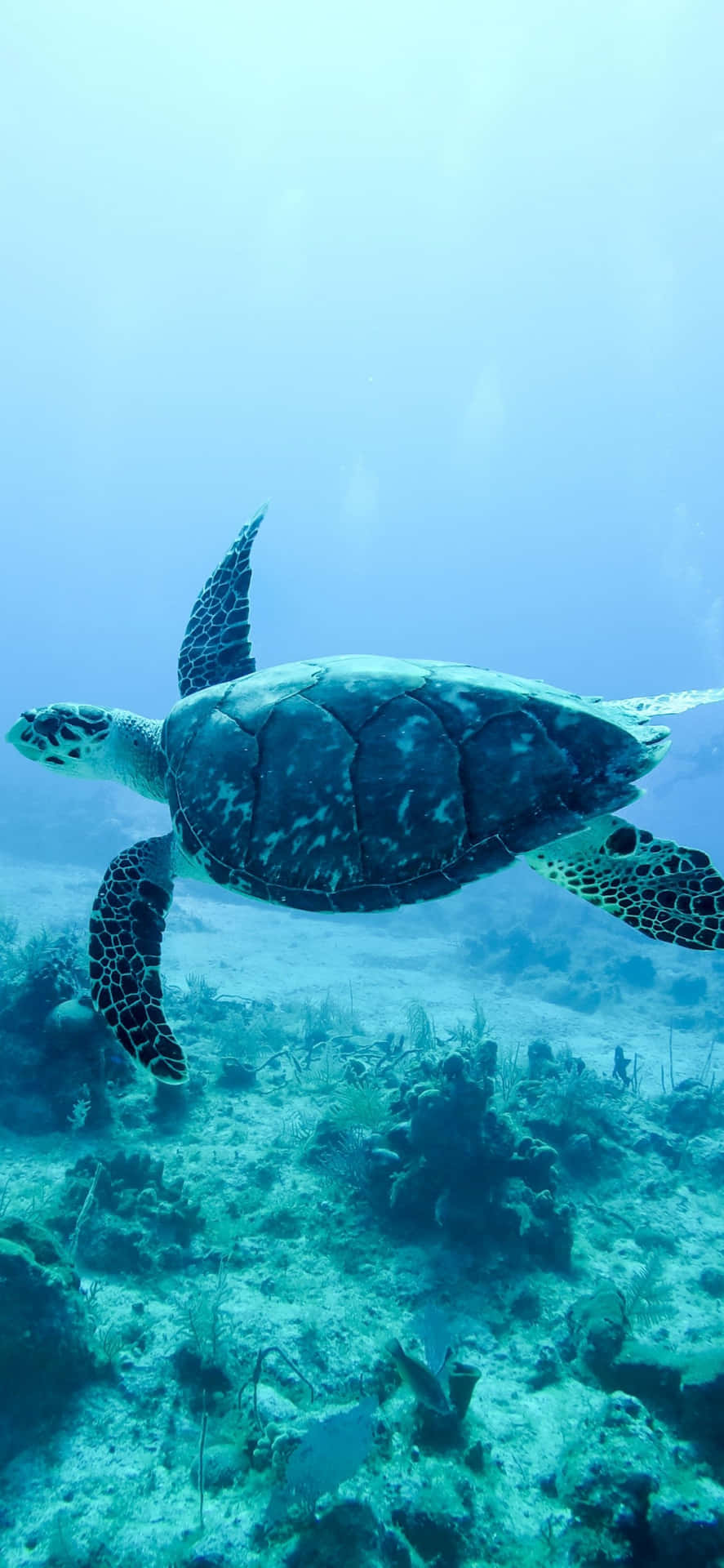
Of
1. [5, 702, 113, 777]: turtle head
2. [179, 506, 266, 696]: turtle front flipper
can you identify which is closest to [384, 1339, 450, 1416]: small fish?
[5, 702, 113, 777]: turtle head

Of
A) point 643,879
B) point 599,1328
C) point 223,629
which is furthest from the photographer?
point 223,629

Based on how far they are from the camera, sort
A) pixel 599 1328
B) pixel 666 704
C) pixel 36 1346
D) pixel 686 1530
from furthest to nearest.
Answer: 1. pixel 599 1328
2. pixel 666 704
3. pixel 36 1346
4. pixel 686 1530

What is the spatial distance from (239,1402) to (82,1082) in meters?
3.66

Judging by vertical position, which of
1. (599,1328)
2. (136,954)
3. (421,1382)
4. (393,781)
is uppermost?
(393,781)

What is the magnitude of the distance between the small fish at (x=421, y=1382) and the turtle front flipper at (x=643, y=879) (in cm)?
337

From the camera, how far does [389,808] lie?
3.67m

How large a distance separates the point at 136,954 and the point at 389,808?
6.09ft

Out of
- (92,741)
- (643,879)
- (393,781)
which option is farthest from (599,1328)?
(92,741)

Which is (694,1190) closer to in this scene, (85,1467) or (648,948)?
(85,1467)

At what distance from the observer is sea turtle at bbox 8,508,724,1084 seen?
3518 millimetres

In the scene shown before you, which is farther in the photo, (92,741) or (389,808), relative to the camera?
(92,741)

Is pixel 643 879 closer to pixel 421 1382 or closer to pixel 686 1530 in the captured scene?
pixel 686 1530

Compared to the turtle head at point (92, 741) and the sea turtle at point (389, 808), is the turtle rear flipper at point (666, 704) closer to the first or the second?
the sea turtle at point (389, 808)

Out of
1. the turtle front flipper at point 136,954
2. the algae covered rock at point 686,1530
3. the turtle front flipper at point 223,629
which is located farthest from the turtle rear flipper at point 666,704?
the algae covered rock at point 686,1530
